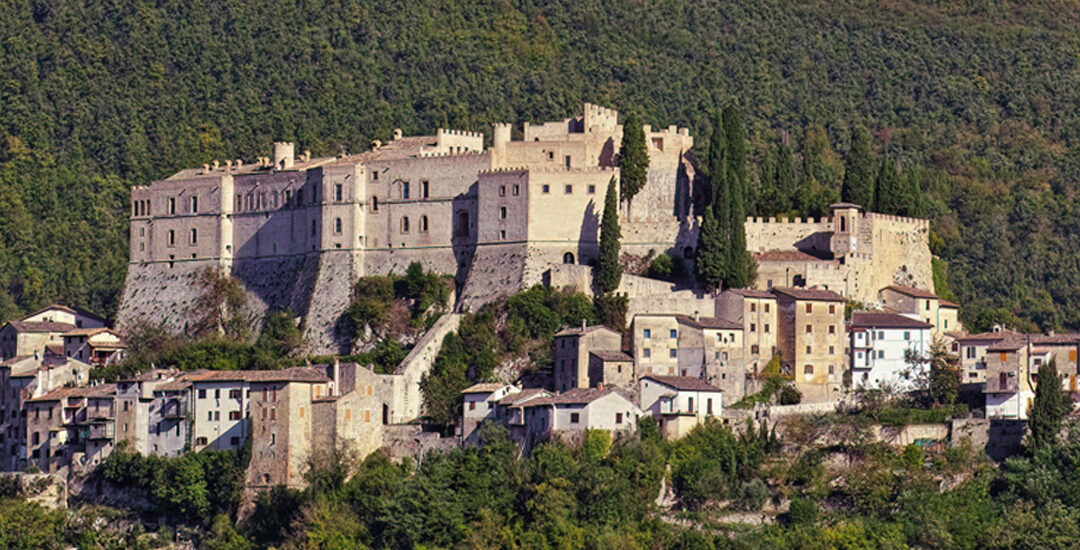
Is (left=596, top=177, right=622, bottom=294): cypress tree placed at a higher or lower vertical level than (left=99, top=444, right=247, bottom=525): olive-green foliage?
higher

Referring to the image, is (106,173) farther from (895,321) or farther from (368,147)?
(895,321)

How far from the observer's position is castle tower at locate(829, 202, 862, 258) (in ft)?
248

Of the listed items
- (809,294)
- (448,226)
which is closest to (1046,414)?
(809,294)

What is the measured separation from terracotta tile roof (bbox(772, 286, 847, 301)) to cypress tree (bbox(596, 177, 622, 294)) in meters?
5.00

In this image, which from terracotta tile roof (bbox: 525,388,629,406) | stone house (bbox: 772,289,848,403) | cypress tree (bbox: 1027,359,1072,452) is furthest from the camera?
stone house (bbox: 772,289,848,403)

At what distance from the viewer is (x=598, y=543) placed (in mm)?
63375

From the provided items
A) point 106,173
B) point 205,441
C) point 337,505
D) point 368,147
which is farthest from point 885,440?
point 106,173

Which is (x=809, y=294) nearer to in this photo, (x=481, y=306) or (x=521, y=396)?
(x=521, y=396)

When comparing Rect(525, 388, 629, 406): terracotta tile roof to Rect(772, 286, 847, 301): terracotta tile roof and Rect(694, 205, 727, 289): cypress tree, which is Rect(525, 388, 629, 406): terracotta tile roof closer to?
Rect(694, 205, 727, 289): cypress tree

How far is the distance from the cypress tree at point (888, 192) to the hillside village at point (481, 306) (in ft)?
3.26

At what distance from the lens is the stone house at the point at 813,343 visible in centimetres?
7100

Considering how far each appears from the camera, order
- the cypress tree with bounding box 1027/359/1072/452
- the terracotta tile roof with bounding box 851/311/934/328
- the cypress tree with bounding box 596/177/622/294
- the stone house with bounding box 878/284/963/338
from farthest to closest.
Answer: the stone house with bounding box 878/284/963/338
the cypress tree with bounding box 596/177/622/294
the terracotta tile roof with bounding box 851/311/934/328
the cypress tree with bounding box 1027/359/1072/452

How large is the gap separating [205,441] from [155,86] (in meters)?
52.2

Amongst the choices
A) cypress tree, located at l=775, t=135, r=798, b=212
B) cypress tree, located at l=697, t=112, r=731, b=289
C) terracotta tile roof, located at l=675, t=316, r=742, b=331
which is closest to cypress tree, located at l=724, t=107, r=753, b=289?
cypress tree, located at l=697, t=112, r=731, b=289
